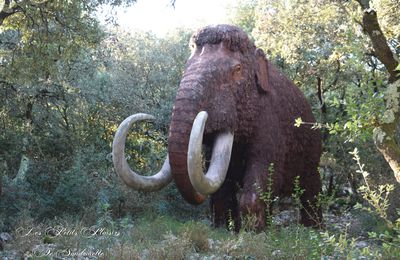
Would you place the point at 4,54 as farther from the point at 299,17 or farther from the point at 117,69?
the point at 299,17

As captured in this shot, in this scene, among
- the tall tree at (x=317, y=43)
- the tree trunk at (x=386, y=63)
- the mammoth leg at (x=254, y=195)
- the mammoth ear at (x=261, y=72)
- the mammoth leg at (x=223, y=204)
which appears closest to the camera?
the tree trunk at (x=386, y=63)

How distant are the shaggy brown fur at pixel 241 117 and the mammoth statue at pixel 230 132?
0.04ft

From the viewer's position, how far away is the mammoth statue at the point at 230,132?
638 centimetres

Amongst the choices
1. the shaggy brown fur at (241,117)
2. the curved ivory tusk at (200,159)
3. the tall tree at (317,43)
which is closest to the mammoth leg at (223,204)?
the shaggy brown fur at (241,117)

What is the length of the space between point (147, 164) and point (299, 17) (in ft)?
14.4

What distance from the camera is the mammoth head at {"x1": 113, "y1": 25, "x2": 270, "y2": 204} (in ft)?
20.7

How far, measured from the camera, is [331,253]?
16.1 ft

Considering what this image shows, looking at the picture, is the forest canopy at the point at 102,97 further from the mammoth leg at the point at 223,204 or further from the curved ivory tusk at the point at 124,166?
the mammoth leg at the point at 223,204

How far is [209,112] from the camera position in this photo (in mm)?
6793

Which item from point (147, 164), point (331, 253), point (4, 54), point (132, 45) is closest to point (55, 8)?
point (4, 54)

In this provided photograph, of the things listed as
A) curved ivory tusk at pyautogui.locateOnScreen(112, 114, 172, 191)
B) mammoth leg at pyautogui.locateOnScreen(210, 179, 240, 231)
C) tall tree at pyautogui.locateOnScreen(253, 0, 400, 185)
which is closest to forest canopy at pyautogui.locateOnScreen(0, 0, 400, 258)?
tall tree at pyautogui.locateOnScreen(253, 0, 400, 185)

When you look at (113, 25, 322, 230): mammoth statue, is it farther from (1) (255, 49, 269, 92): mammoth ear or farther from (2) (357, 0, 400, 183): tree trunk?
(2) (357, 0, 400, 183): tree trunk

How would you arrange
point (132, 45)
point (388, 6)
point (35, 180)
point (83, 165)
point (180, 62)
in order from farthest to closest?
point (132, 45), point (180, 62), point (83, 165), point (35, 180), point (388, 6)

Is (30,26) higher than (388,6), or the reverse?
(30,26)
